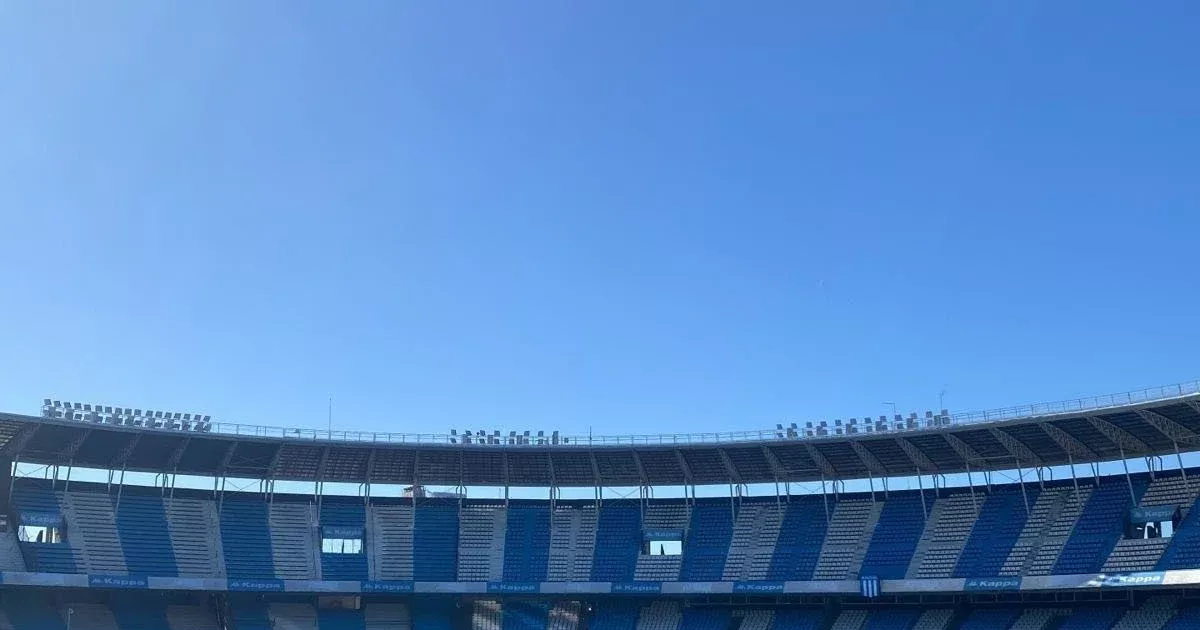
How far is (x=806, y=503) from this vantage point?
230 feet

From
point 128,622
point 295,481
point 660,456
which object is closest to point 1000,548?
point 660,456

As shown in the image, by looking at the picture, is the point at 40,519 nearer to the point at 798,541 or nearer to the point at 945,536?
the point at 798,541

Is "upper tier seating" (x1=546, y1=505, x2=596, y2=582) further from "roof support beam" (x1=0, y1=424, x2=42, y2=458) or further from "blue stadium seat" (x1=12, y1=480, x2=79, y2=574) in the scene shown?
"roof support beam" (x1=0, y1=424, x2=42, y2=458)

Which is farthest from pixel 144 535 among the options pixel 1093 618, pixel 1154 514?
pixel 1154 514

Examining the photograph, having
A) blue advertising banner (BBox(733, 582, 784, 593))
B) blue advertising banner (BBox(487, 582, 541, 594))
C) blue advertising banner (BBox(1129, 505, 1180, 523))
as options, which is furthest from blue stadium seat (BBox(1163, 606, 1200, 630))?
blue advertising banner (BBox(487, 582, 541, 594))

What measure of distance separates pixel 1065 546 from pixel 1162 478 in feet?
23.8

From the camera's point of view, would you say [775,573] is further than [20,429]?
Yes

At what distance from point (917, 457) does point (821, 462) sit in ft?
18.7

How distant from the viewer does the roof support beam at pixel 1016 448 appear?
60406mm

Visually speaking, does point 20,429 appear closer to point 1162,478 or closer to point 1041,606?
point 1041,606

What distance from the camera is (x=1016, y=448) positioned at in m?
62.3

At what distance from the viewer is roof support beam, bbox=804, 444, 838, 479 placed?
65.5 meters

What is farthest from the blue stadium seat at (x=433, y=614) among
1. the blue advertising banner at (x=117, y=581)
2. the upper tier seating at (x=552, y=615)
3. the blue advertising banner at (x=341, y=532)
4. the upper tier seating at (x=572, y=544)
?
the blue advertising banner at (x=117, y=581)

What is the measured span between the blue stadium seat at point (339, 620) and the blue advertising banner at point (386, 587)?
3.28m
